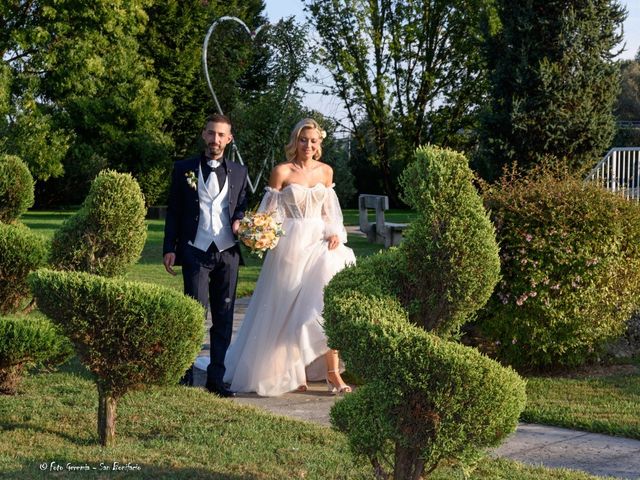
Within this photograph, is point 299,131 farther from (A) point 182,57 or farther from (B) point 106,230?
(A) point 182,57

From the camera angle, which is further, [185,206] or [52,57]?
[52,57]

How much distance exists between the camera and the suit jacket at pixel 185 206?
24.7 ft

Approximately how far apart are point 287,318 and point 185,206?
1309mm

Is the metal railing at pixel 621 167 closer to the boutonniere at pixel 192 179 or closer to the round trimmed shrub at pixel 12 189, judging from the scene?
the boutonniere at pixel 192 179

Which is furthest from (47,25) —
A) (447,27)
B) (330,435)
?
(330,435)

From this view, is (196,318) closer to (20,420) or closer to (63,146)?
(20,420)

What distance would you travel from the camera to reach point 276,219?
8000mm

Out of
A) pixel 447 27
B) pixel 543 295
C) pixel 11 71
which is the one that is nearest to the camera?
pixel 543 295

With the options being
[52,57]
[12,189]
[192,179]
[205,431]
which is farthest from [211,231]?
[52,57]

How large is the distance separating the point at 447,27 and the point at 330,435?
28453 mm

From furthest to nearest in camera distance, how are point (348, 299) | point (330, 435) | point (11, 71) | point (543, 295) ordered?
point (11, 71)
point (543, 295)
point (330, 435)
point (348, 299)

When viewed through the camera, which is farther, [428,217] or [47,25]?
[47,25]

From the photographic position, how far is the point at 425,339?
402 cm

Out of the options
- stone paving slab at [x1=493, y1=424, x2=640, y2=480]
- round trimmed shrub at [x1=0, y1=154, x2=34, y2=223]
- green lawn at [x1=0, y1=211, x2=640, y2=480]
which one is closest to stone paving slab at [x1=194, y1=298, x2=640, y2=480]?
stone paving slab at [x1=493, y1=424, x2=640, y2=480]
